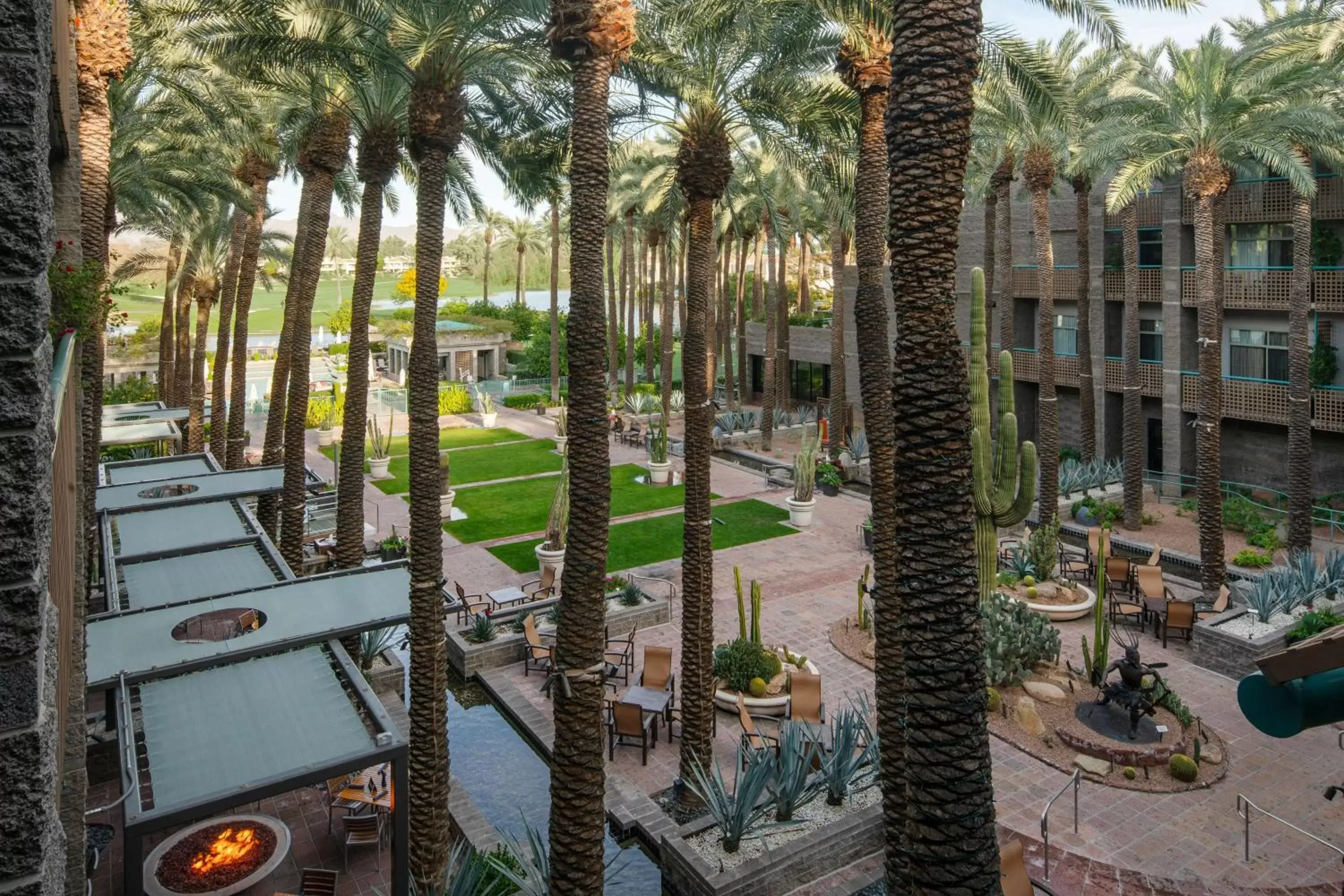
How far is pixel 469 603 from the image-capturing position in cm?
1977

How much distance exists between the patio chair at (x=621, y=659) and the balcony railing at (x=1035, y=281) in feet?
72.2

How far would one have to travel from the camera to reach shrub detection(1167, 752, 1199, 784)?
41.2 feet

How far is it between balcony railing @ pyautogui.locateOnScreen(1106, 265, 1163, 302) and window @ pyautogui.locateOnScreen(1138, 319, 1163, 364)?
0.86 metres

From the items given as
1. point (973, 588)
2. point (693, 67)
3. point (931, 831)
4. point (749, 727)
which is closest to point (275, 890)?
point (749, 727)

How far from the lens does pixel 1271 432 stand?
27578 mm

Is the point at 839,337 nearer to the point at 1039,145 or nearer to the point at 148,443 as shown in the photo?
the point at 1039,145

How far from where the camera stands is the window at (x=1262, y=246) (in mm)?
27234

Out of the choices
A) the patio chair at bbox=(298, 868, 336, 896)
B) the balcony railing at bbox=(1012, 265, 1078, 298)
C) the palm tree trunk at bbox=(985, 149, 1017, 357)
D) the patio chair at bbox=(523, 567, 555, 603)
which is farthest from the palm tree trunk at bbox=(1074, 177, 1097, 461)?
the patio chair at bbox=(298, 868, 336, 896)

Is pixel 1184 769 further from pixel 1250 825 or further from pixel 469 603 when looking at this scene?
pixel 469 603

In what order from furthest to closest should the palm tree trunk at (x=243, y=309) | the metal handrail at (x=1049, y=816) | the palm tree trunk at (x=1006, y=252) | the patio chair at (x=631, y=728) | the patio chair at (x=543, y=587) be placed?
the palm tree trunk at (x=1006, y=252) → the palm tree trunk at (x=243, y=309) → the patio chair at (x=543, y=587) → the patio chair at (x=631, y=728) → the metal handrail at (x=1049, y=816)

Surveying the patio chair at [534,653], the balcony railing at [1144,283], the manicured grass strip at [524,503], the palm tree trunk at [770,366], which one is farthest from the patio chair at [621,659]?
the balcony railing at [1144,283]

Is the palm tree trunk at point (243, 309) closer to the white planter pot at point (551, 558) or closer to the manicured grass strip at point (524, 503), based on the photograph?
the manicured grass strip at point (524, 503)

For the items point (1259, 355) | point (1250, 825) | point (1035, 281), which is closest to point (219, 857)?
point (1250, 825)

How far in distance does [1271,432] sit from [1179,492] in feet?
10.0
